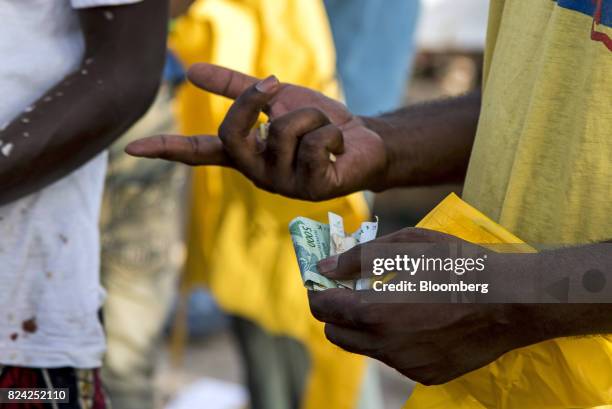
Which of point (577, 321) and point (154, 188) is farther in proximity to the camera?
point (154, 188)

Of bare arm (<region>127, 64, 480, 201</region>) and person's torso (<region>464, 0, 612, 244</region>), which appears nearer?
person's torso (<region>464, 0, 612, 244</region>)

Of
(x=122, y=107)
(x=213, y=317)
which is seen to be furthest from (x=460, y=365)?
(x=213, y=317)

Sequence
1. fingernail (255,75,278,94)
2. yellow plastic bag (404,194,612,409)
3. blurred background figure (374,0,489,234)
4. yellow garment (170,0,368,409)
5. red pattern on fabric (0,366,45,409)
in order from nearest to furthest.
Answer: yellow plastic bag (404,194,612,409) < fingernail (255,75,278,94) < red pattern on fabric (0,366,45,409) < yellow garment (170,0,368,409) < blurred background figure (374,0,489,234)

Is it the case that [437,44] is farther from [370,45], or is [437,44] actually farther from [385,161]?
[385,161]

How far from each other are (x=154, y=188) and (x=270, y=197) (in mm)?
489

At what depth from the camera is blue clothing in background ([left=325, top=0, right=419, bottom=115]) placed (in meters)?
3.31

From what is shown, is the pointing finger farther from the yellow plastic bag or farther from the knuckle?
the yellow plastic bag

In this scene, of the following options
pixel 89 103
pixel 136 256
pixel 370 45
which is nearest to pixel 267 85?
pixel 89 103

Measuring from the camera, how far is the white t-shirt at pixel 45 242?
1.59 m

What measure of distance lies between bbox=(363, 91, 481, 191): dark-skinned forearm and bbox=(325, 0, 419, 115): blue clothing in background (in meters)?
1.58

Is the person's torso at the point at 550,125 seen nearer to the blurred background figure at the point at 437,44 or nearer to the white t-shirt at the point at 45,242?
the white t-shirt at the point at 45,242

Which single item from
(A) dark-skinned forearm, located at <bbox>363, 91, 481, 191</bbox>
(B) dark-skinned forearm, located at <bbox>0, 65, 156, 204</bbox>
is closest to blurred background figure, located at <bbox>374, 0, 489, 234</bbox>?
(A) dark-skinned forearm, located at <bbox>363, 91, 481, 191</bbox>

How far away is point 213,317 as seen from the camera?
458 cm

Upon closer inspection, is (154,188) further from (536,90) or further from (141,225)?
(536,90)
